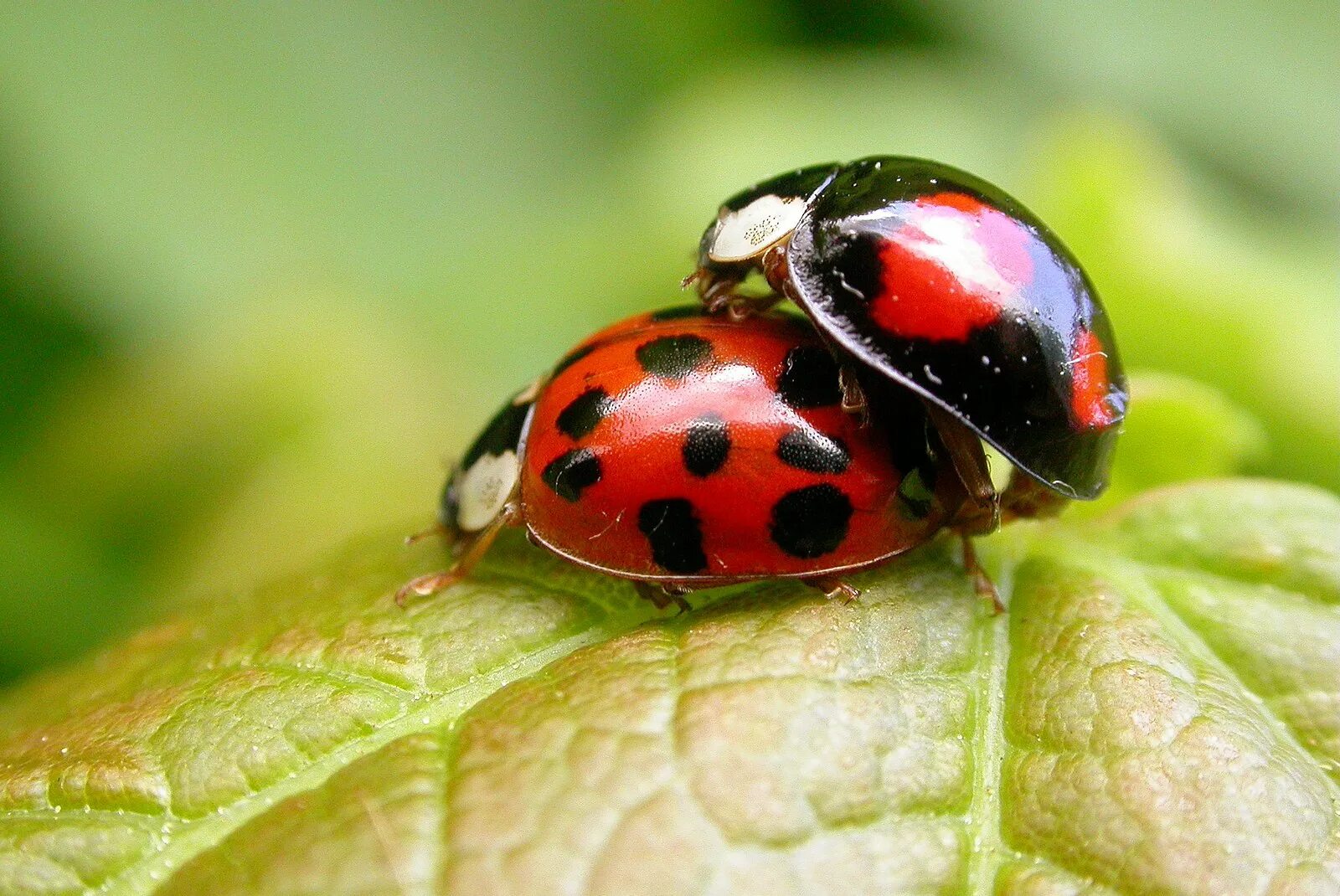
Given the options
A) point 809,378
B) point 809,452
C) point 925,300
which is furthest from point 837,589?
point 925,300

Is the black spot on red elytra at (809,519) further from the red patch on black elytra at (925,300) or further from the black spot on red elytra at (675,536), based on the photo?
A: the red patch on black elytra at (925,300)

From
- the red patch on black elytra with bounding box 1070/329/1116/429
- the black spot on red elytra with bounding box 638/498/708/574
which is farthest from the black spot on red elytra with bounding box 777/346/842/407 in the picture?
the red patch on black elytra with bounding box 1070/329/1116/429

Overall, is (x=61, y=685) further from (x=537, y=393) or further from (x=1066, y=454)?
(x=1066, y=454)

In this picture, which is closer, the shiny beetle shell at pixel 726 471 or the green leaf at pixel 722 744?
the green leaf at pixel 722 744

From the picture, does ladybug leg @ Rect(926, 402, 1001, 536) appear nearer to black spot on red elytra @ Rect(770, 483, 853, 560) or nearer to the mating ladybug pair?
the mating ladybug pair

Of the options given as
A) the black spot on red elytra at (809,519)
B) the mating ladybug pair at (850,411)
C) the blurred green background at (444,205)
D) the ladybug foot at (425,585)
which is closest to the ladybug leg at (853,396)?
the mating ladybug pair at (850,411)

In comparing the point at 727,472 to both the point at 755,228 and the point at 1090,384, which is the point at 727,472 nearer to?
the point at 755,228
